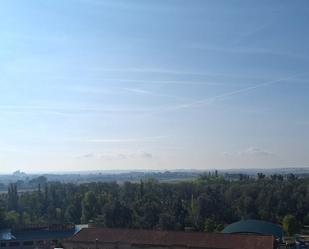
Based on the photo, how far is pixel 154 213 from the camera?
56.4m

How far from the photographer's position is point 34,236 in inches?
1812

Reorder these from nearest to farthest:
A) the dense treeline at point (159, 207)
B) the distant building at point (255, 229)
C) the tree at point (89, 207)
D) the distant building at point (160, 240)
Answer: the distant building at point (160, 240), the distant building at point (255, 229), the dense treeline at point (159, 207), the tree at point (89, 207)

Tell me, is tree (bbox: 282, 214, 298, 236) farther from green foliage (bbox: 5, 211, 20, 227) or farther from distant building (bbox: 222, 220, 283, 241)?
green foliage (bbox: 5, 211, 20, 227)

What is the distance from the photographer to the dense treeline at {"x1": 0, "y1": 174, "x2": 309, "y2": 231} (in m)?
55.3

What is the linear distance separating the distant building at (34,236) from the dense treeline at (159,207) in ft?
21.8

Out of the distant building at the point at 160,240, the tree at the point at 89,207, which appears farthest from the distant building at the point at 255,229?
the tree at the point at 89,207

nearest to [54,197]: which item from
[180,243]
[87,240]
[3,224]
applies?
[3,224]

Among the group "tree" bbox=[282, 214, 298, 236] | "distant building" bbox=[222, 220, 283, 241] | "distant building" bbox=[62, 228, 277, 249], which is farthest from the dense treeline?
A: "distant building" bbox=[62, 228, 277, 249]

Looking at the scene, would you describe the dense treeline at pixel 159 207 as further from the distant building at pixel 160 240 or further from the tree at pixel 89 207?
the distant building at pixel 160 240

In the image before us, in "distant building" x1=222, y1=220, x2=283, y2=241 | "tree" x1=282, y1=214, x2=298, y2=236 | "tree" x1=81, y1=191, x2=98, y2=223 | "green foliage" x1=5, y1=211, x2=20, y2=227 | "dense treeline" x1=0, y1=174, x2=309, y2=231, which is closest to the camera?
"distant building" x1=222, y1=220, x2=283, y2=241

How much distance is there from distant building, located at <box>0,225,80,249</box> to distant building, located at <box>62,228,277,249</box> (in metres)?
8.08

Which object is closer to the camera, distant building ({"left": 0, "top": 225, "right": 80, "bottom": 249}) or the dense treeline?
distant building ({"left": 0, "top": 225, "right": 80, "bottom": 249})

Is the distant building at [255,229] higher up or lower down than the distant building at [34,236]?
higher up

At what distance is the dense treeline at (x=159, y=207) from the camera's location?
55344 mm
